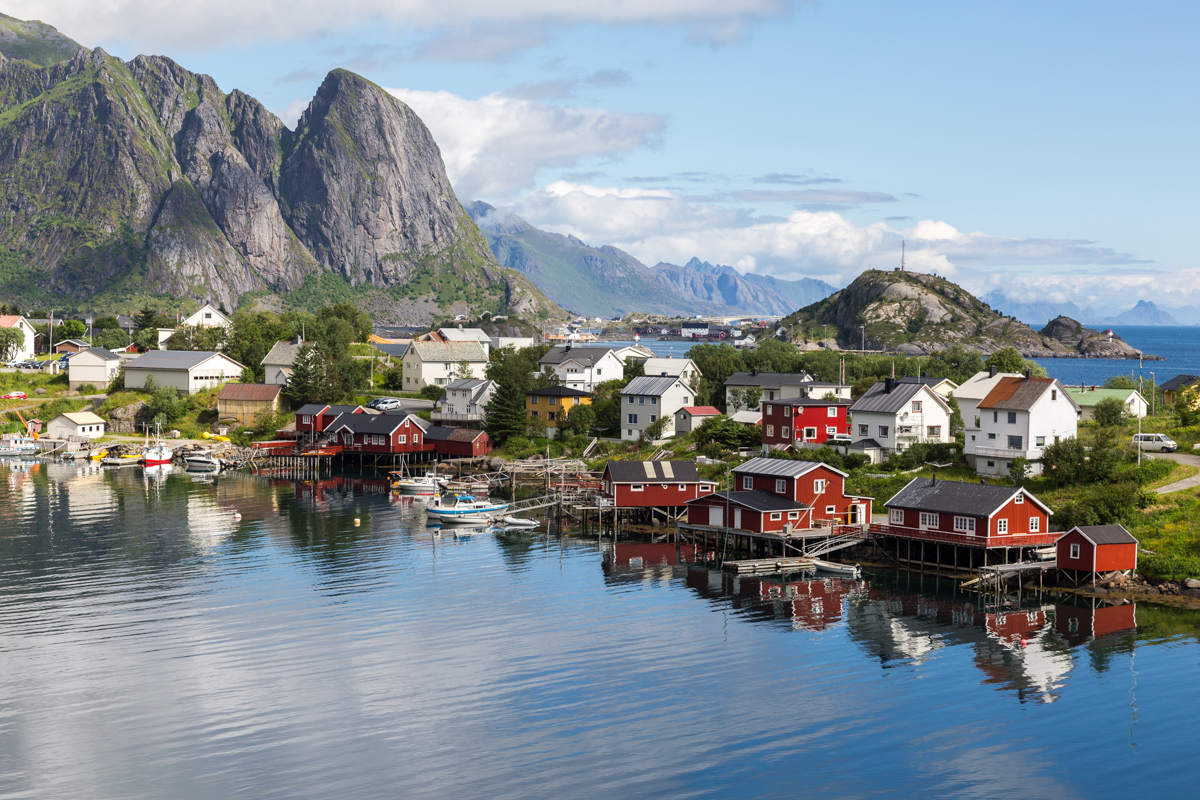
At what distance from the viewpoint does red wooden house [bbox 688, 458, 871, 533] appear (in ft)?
219

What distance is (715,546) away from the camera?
70562mm

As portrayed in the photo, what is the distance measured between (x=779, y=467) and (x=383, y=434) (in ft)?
177

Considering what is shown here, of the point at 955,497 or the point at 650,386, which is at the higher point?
the point at 650,386

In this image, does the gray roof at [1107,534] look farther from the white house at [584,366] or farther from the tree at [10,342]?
the tree at [10,342]

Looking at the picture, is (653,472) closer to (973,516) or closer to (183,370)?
(973,516)

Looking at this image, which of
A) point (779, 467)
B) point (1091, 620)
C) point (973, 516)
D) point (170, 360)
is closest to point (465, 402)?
point (170, 360)

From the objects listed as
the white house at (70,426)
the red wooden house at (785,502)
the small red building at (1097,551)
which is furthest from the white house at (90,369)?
the small red building at (1097,551)

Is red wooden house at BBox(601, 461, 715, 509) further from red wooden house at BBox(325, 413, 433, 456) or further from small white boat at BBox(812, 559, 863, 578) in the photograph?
red wooden house at BBox(325, 413, 433, 456)

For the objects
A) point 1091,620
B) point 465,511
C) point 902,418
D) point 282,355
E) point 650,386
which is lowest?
point 1091,620

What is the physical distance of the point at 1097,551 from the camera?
5588 centimetres

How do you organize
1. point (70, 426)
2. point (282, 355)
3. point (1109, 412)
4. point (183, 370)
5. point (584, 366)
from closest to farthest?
1. point (1109, 412)
2. point (70, 426)
3. point (584, 366)
4. point (183, 370)
5. point (282, 355)

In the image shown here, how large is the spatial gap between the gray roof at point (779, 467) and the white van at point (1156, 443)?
2424 centimetres

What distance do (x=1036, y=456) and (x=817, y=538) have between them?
18659mm

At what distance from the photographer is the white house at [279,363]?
141 metres
